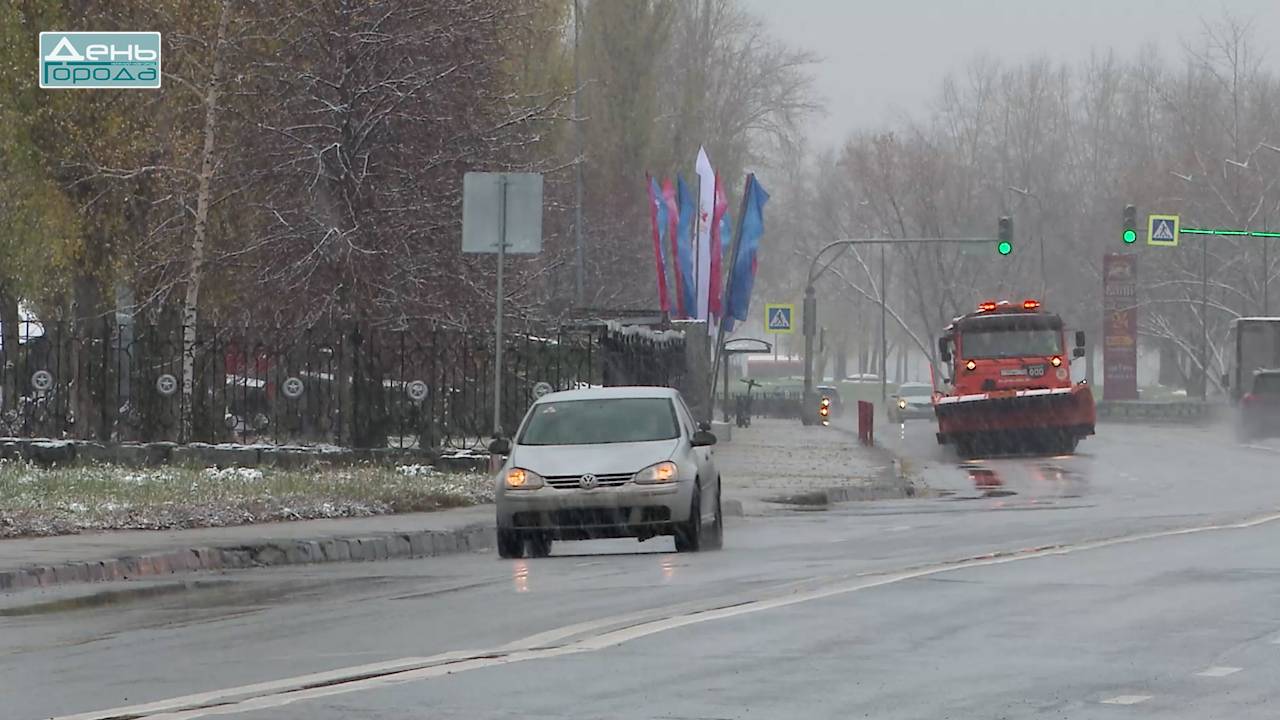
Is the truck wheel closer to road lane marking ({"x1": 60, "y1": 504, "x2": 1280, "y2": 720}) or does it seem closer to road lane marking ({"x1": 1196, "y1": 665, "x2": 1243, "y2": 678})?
road lane marking ({"x1": 60, "y1": 504, "x2": 1280, "y2": 720})

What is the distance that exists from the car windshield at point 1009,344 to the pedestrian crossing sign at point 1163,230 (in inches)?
674

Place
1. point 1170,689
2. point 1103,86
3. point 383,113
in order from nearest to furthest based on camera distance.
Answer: point 1170,689 < point 383,113 < point 1103,86

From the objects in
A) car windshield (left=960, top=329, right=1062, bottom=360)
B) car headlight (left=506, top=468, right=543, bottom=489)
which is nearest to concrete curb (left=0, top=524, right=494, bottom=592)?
car headlight (left=506, top=468, right=543, bottom=489)

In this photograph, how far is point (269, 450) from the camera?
29750mm

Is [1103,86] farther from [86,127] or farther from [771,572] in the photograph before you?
[771,572]

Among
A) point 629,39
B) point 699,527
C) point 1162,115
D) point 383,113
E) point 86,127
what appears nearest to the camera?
point 699,527

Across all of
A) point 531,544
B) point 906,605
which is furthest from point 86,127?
point 906,605

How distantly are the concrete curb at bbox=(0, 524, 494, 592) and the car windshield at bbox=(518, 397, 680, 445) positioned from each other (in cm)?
117

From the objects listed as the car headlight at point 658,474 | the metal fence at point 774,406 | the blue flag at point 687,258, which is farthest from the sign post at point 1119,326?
the car headlight at point 658,474

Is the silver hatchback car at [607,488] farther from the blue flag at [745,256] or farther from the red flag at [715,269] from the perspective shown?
the blue flag at [745,256]

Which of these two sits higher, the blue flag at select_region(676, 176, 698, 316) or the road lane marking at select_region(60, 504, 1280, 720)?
the blue flag at select_region(676, 176, 698, 316)

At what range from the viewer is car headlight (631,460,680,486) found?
20.4 meters

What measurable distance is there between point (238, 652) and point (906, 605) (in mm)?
4265

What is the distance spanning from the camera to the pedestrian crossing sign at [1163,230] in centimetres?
6656
